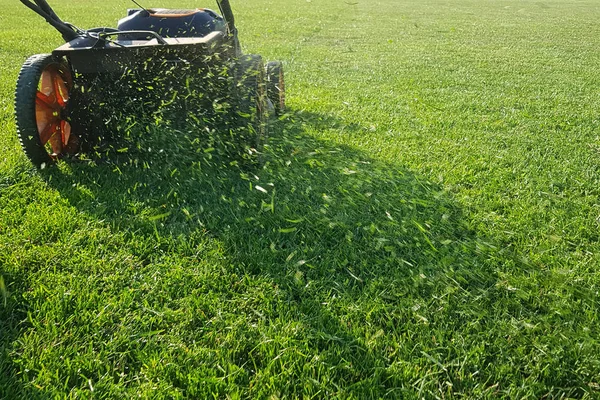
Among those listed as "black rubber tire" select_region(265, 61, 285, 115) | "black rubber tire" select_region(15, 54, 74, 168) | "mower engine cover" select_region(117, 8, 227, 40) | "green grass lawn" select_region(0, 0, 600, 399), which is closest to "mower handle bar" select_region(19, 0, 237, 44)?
"black rubber tire" select_region(15, 54, 74, 168)

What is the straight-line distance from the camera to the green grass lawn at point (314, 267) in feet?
5.85

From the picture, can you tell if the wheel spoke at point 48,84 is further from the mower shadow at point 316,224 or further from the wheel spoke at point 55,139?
the mower shadow at point 316,224

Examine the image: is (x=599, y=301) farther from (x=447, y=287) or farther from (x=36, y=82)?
(x=36, y=82)

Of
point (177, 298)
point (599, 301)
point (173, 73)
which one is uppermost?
point (173, 73)

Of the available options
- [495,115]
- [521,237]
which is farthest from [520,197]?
[495,115]

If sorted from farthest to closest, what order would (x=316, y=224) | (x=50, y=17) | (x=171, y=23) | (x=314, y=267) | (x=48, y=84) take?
(x=171, y=23) → (x=48, y=84) → (x=50, y=17) → (x=316, y=224) → (x=314, y=267)

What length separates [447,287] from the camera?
2.27 m

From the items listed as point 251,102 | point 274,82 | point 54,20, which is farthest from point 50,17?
point 274,82

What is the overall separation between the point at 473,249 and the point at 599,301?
0.64m

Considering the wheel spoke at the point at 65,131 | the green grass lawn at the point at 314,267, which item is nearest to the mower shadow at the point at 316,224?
the green grass lawn at the point at 314,267

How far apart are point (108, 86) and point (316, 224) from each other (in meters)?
1.74

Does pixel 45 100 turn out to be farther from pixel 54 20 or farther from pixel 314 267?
pixel 314 267

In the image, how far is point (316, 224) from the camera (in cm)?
277

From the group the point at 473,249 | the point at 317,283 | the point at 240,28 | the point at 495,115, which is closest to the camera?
the point at 317,283
